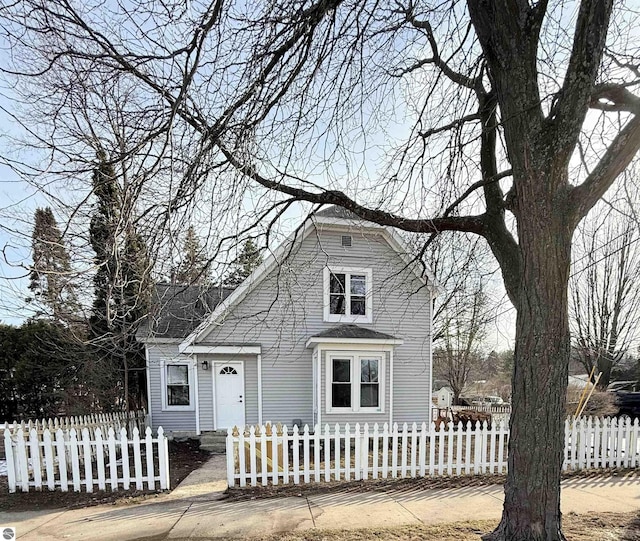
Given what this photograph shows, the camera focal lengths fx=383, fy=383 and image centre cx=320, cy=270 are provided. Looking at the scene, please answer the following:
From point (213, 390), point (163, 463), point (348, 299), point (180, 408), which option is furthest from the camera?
point (180, 408)

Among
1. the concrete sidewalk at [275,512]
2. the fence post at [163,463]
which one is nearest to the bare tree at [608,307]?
the concrete sidewalk at [275,512]

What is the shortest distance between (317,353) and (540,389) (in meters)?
7.57

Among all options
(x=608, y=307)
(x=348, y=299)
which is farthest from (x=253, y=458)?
(x=608, y=307)

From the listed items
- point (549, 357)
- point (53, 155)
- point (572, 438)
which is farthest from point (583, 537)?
point (53, 155)

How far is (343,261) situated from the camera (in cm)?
1110

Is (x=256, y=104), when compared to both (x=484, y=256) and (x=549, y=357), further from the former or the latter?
(x=484, y=256)

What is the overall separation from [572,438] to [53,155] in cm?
903

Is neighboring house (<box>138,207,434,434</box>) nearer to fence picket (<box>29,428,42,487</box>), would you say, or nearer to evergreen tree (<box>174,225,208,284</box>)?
fence picket (<box>29,428,42,487</box>)

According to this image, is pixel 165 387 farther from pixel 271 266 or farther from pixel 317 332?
pixel 271 266

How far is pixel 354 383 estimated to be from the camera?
1055cm

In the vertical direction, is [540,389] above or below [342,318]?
below

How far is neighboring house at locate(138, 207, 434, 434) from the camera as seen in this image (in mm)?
10469

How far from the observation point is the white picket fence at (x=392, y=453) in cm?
624

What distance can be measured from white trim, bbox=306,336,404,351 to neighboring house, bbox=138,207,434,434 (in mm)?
27
